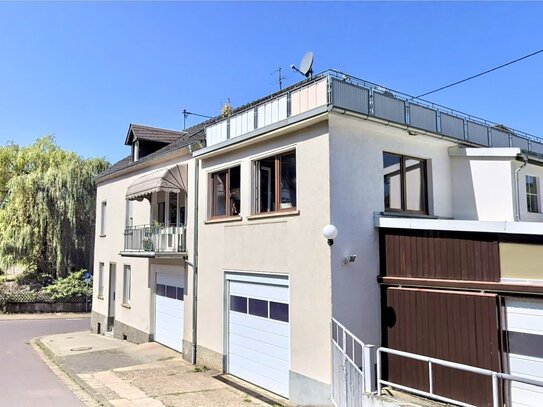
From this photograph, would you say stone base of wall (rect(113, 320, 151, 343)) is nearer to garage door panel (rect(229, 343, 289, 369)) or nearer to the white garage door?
garage door panel (rect(229, 343, 289, 369))

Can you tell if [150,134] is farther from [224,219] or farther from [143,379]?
[143,379]

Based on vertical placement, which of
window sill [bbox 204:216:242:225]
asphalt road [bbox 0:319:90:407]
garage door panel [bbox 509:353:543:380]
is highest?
window sill [bbox 204:216:242:225]

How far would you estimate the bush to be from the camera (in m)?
29.1

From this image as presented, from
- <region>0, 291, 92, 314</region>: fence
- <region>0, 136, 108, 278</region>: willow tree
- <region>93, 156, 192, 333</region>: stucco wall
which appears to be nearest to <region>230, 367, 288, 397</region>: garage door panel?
<region>93, 156, 192, 333</region>: stucco wall

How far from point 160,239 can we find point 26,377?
5.69 metres

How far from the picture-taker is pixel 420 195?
36.2ft

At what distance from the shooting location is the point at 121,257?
19.2m

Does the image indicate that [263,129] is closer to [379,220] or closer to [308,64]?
[308,64]

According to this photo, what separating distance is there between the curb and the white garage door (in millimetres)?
8356

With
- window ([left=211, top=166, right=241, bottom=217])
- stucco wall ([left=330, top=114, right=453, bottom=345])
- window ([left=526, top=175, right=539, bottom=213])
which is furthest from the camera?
window ([left=526, top=175, right=539, bottom=213])

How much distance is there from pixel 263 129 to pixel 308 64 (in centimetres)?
223

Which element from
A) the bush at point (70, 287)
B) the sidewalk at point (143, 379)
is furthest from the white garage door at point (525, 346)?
the bush at point (70, 287)

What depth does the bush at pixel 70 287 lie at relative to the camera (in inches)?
1145

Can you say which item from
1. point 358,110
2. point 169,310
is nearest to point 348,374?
point 358,110
